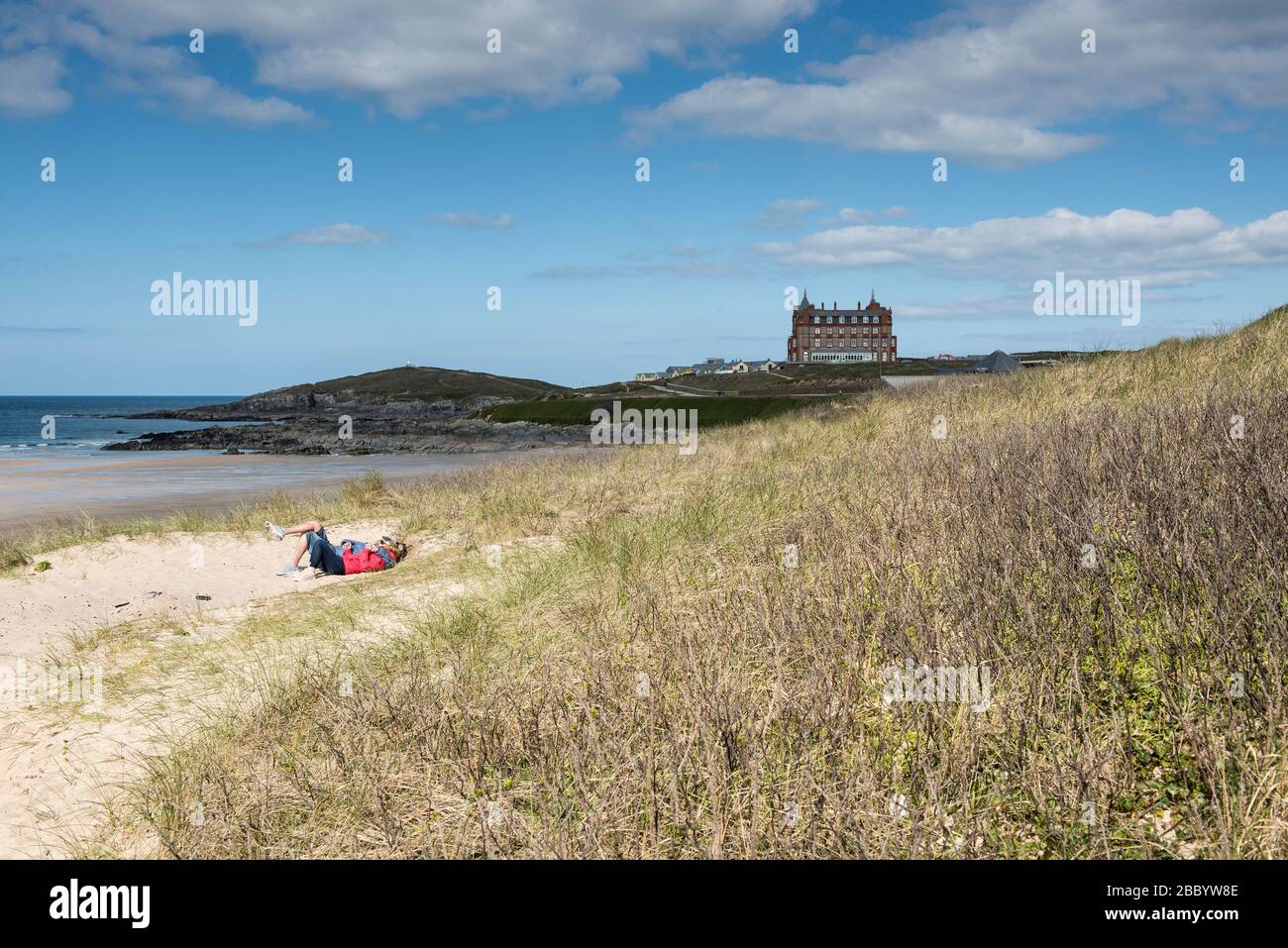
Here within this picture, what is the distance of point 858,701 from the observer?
401cm

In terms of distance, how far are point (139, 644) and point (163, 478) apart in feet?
86.8

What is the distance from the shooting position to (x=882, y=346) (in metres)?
154

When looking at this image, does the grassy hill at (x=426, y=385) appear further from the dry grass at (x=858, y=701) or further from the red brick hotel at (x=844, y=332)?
the dry grass at (x=858, y=701)

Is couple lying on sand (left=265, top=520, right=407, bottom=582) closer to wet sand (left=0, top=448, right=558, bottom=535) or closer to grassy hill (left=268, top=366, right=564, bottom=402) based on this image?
wet sand (left=0, top=448, right=558, bottom=535)

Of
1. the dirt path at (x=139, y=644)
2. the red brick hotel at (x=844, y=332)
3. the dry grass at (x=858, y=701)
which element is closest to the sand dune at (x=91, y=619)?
the dirt path at (x=139, y=644)

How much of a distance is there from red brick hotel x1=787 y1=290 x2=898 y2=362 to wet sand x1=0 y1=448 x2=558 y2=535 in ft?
392

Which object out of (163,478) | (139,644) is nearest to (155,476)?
(163,478)

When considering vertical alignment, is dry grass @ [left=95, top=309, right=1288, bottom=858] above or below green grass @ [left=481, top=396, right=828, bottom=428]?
below

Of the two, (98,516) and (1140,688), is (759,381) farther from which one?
(1140,688)

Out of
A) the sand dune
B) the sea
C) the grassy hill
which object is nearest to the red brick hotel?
the grassy hill

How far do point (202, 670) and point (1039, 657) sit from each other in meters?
6.95

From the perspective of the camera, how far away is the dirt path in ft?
18.2
